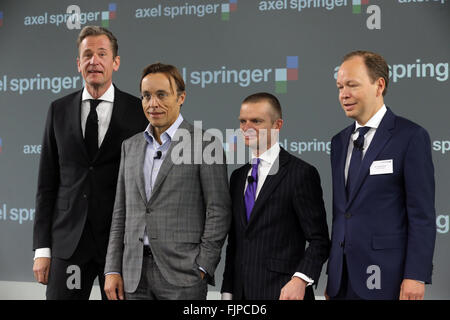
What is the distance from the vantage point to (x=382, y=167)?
210cm

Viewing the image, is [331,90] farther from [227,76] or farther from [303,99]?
[227,76]

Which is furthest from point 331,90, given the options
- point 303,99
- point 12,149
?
point 12,149

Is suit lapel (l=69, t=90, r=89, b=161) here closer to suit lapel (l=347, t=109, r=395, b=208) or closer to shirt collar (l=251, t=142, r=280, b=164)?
shirt collar (l=251, t=142, r=280, b=164)

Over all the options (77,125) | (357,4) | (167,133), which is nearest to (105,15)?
(357,4)

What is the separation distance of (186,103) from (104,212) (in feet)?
6.75

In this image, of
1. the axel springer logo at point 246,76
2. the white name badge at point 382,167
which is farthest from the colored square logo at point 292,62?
the white name badge at point 382,167

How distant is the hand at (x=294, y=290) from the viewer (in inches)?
83.0

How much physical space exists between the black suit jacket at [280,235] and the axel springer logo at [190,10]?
2.42 metres

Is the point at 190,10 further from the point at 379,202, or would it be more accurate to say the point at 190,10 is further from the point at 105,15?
the point at 379,202

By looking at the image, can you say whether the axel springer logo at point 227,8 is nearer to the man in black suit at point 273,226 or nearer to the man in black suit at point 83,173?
the man in black suit at point 83,173

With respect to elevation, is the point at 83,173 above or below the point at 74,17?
below

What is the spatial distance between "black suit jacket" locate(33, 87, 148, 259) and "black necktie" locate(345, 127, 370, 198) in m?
1.03

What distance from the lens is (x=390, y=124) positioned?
2.17 m

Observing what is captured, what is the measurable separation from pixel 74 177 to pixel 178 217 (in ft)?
2.03
